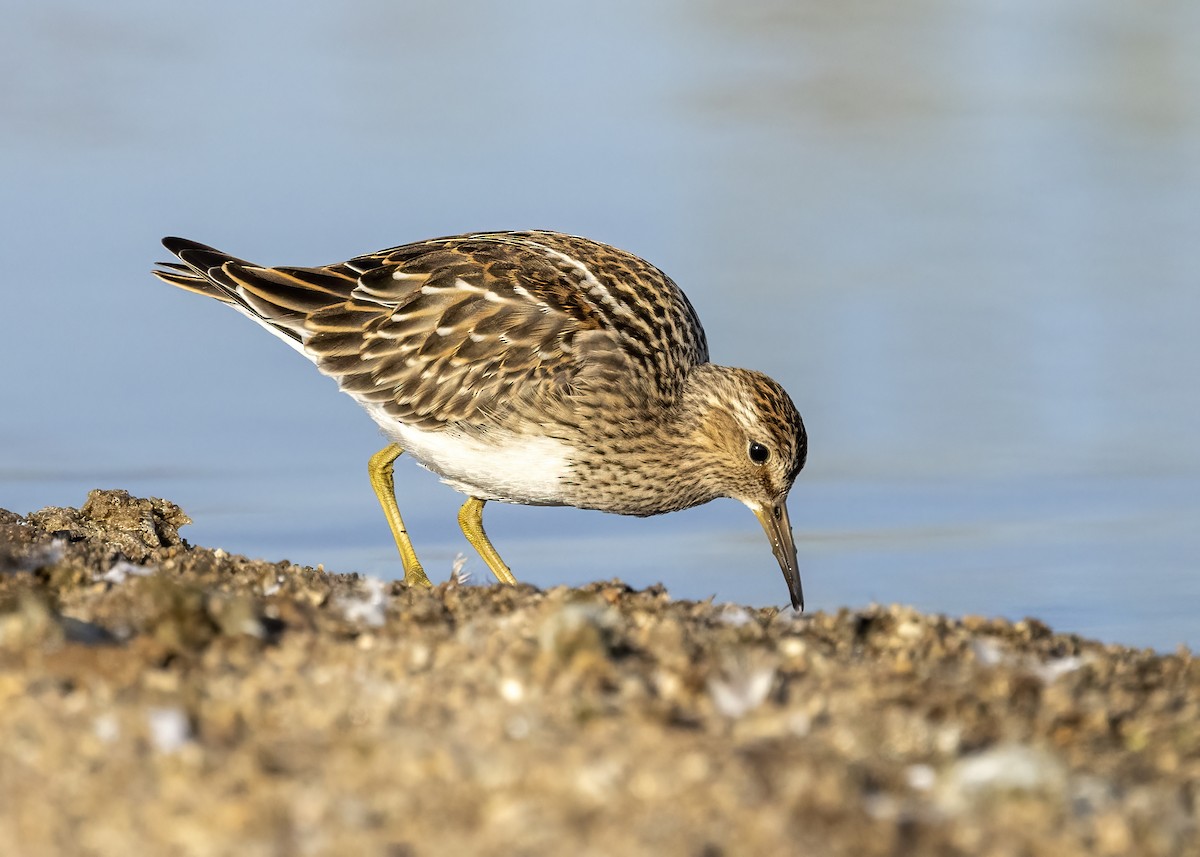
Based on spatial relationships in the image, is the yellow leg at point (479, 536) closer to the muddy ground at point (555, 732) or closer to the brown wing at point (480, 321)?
the brown wing at point (480, 321)

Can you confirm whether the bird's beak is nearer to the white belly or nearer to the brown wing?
the brown wing

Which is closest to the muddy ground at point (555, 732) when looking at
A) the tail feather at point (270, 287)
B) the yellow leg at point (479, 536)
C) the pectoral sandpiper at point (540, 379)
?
the pectoral sandpiper at point (540, 379)

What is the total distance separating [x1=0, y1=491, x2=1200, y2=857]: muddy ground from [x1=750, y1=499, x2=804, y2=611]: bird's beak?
9.07ft

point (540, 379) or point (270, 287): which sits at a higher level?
point (270, 287)

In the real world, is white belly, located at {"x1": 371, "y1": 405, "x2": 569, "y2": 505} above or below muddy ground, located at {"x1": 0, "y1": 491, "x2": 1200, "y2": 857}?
above

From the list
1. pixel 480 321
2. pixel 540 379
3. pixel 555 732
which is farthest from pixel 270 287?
pixel 555 732

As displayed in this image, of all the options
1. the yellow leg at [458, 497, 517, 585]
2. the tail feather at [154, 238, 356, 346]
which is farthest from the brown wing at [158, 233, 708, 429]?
the yellow leg at [458, 497, 517, 585]

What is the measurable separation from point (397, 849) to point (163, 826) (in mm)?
509

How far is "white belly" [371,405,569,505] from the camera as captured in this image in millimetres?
8312

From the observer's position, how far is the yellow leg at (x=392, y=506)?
867 centimetres

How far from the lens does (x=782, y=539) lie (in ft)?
28.8

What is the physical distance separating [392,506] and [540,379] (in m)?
1.31

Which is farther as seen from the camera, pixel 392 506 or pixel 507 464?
pixel 392 506

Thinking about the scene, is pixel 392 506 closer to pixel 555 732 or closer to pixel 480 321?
pixel 480 321
